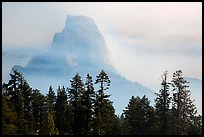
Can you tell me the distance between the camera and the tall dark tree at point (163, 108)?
1832 inches

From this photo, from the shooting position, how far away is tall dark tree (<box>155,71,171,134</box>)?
4653 cm

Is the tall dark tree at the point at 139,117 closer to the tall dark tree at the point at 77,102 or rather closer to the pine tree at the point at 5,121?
the tall dark tree at the point at 77,102

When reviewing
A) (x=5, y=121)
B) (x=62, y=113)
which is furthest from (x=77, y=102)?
(x=5, y=121)

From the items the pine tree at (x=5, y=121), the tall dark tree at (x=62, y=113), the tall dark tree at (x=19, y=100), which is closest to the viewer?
the pine tree at (x=5, y=121)

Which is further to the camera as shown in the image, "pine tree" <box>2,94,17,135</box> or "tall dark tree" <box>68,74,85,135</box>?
"tall dark tree" <box>68,74,85,135</box>

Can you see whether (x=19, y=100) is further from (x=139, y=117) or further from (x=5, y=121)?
(x=139, y=117)

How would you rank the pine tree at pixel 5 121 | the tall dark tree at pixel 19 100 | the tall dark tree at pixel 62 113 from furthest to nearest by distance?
the tall dark tree at pixel 62 113 → the tall dark tree at pixel 19 100 → the pine tree at pixel 5 121

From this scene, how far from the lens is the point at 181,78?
4778cm

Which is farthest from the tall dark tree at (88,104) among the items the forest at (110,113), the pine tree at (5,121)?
the pine tree at (5,121)

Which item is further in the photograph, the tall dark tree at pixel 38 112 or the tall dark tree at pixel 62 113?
the tall dark tree at pixel 62 113

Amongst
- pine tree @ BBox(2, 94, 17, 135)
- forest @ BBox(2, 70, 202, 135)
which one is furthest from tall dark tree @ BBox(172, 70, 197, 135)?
pine tree @ BBox(2, 94, 17, 135)

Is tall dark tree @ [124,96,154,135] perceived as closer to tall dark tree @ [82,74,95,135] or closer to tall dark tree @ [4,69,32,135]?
tall dark tree @ [82,74,95,135]

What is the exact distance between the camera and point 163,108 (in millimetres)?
46750

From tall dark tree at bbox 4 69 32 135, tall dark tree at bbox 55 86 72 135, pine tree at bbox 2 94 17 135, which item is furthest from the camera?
tall dark tree at bbox 55 86 72 135
